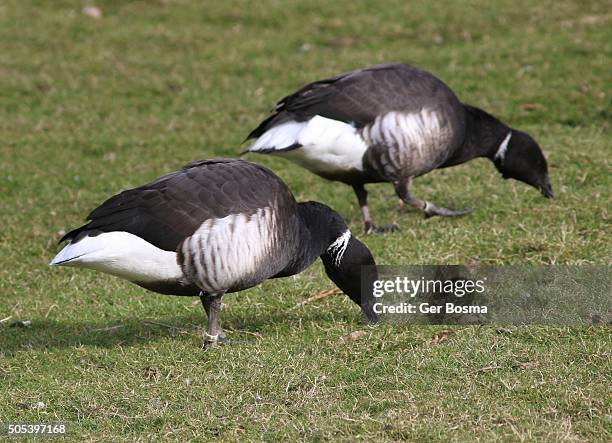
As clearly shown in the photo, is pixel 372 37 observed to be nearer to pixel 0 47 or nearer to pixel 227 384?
pixel 0 47

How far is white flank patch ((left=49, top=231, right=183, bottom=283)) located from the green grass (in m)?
0.61

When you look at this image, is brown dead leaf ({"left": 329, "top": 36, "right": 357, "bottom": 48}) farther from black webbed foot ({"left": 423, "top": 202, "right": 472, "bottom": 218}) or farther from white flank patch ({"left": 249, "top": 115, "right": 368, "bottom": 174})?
white flank patch ({"left": 249, "top": 115, "right": 368, "bottom": 174})

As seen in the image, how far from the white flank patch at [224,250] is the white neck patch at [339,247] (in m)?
0.71

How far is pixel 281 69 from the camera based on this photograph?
14062 mm

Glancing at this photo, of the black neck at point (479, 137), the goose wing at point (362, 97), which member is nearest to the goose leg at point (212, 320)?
the goose wing at point (362, 97)

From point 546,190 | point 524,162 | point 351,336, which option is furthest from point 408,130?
point 351,336

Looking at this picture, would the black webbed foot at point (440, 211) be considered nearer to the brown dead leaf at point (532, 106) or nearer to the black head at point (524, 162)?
the black head at point (524, 162)

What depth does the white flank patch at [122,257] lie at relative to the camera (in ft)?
19.6

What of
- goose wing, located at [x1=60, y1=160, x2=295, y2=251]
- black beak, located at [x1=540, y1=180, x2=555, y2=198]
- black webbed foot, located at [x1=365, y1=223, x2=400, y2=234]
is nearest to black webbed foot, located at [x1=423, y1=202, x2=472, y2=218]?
black webbed foot, located at [x1=365, y1=223, x2=400, y2=234]

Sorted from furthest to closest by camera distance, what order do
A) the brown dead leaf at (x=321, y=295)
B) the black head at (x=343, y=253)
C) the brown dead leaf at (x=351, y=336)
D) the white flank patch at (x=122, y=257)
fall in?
1. the brown dead leaf at (x=321, y=295)
2. the black head at (x=343, y=253)
3. the brown dead leaf at (x=351, y=336)
4. the white flank patch at (x=122, y=257)

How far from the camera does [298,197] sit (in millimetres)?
10016

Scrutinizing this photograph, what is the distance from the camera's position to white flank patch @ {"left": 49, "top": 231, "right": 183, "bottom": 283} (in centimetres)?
598

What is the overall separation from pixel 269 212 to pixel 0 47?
10.5 meters

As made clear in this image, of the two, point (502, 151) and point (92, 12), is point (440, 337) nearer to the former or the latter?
point (502, 151)
